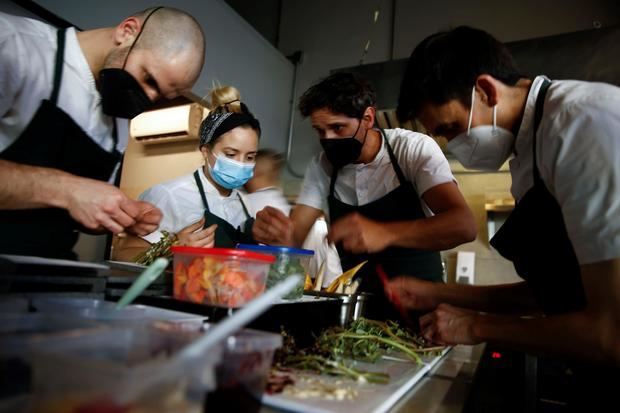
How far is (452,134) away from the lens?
48.4 inches

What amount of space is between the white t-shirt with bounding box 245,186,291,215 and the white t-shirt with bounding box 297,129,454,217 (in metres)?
0.41

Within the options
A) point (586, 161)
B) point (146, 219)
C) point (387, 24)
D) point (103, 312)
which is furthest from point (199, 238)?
point (387, 24)

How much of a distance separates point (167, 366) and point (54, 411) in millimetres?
121

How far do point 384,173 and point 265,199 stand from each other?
0.90 m

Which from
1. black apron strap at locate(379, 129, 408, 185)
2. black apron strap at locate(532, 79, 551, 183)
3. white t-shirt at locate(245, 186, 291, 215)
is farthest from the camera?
white t-shirt at locate(245, 186, 291, 215)

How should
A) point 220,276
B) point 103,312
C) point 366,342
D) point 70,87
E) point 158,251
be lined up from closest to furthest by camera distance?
point 103,312 → point 220,276 → point 366,342 → point 158,251 → point 70,87

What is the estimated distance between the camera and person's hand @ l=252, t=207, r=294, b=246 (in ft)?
5.38

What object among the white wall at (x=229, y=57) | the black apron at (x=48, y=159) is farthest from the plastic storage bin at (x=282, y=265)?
the white wall at (x=229, y=57)

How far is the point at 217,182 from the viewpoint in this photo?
6.84 feet

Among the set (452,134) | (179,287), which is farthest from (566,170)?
(179,287)

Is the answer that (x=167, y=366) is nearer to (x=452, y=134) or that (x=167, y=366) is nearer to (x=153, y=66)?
(x=452, y=134)

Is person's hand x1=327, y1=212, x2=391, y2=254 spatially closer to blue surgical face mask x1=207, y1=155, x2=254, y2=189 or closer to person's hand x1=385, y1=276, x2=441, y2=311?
person's hand x1=385, y1=276, x2=441, y2=311

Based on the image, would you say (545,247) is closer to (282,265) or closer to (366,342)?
(366,342)

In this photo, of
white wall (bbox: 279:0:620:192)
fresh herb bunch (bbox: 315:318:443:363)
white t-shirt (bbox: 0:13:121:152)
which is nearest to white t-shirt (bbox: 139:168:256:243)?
white t-shirt (bbox: 0:13:121:152)
